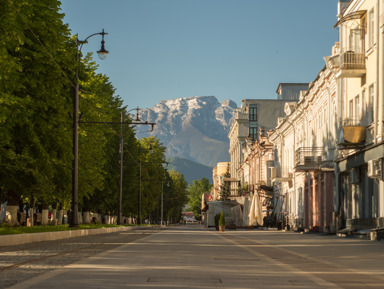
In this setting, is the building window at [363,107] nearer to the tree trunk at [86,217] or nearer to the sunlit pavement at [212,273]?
the sunlit pavement at [212,273]

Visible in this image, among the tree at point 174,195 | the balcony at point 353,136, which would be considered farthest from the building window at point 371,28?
the tree at point 174,195

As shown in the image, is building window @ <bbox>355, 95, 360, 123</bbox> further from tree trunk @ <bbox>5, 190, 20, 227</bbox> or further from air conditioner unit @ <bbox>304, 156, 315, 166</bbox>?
tree trunk @ <bbox>5, 190, 20, 227</bbox>

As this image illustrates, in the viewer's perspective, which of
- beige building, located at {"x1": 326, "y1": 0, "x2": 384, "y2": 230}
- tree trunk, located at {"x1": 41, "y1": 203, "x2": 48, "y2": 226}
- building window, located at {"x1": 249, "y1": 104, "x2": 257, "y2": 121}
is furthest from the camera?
building window, located at {"x1": 249, "y1": 104, "x2": 257, "y2": 121}

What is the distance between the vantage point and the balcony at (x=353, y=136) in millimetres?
34031

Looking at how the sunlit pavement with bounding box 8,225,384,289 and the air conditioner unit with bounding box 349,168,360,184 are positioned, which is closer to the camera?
the sunlit pavement with bounding box 8,225,384,289

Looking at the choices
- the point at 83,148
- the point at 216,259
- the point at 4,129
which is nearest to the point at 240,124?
the point at 83,148

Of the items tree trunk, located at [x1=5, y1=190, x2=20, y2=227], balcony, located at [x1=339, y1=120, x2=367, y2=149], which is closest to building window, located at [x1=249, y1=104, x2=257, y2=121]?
balcony, located at [x1=339, y1=120, x2=367, y2=149]

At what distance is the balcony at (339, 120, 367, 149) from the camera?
1340 inches

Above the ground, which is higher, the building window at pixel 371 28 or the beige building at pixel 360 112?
the building window at pixel 371 28

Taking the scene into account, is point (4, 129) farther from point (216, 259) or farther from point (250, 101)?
point (250, 101)

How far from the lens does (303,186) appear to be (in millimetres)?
55875

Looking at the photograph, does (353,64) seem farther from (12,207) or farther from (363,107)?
(12,207)

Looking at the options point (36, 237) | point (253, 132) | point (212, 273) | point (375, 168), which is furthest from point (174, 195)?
point (212, 273)

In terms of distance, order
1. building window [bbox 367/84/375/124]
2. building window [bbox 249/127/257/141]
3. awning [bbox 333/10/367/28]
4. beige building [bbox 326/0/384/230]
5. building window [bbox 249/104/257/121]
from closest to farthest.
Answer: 1. beige building [bbox 326/0/384/230]
2. building window [bbox 367/84/375/124]
3. awning [bbox 333/10/367/28]
4. building window [bbox 249/104/257/121]
5. building window [bbox 249/127/257/141]
